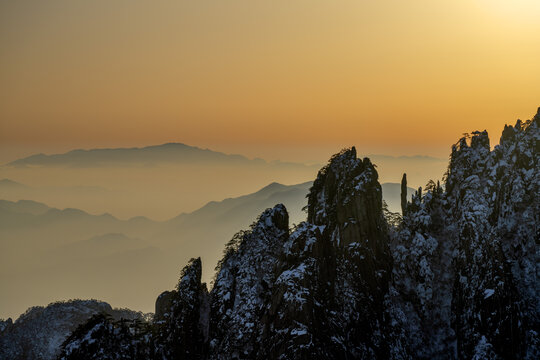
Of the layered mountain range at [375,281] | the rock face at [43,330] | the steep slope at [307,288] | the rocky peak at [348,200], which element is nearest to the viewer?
the layered mountain range at [375,281]

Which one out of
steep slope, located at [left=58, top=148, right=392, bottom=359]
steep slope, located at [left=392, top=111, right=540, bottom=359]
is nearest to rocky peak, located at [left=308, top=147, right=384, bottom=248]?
steep slope, located at [left=58, top=148, right=392, bottom=359]

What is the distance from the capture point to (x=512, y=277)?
62906mm

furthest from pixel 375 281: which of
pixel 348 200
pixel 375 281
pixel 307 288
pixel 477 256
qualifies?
pixel 477 256

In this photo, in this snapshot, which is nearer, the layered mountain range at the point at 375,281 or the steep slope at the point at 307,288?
the layered mountain range at the point at 375,281

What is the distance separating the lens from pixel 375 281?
221ft

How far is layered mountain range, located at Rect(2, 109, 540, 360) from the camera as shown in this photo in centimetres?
6134

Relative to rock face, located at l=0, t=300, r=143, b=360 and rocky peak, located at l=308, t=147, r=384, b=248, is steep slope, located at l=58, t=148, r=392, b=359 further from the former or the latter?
rock face, located at l=0, t=300, r=143, b=360


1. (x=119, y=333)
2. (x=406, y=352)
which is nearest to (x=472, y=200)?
(x=406, y=352)

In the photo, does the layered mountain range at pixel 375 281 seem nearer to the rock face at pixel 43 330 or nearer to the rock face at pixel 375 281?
the rock face at pixel 375 281

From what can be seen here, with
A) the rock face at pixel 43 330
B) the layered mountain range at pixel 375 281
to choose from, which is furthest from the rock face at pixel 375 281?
the rock face at pixel 43 330

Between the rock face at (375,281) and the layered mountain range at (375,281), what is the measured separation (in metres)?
0.12

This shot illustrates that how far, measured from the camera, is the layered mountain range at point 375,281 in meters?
61.3

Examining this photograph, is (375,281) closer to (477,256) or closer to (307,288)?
(307,288)

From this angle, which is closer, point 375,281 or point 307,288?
point 307,288
